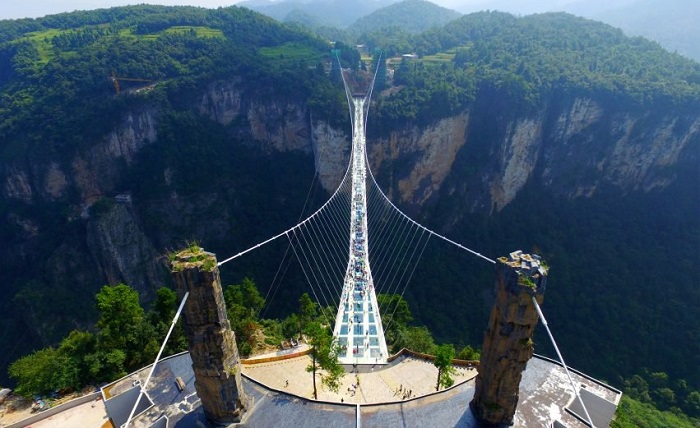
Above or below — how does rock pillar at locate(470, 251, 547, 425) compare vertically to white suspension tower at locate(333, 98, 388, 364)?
above

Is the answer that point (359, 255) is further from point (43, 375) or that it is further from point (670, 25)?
point (670, 25)

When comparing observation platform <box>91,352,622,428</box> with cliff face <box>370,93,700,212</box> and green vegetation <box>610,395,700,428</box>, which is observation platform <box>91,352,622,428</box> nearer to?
green vegetation <box>610,395,700,428</box>

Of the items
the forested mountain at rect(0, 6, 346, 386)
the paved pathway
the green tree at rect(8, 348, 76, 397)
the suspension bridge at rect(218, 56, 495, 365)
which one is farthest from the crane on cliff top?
the paved pathway

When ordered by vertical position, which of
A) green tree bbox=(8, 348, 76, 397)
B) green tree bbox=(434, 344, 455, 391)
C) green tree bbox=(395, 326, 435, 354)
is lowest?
green tree bbox=(395, 326, 435, 354)

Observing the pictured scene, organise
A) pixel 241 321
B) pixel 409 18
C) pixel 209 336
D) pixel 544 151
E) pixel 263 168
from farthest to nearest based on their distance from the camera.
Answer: pixel 409 18 → pixel 544 151 → pixel 263 168 → pixel 241 321 → pixel 209 336

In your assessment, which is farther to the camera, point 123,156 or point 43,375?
point 123,156

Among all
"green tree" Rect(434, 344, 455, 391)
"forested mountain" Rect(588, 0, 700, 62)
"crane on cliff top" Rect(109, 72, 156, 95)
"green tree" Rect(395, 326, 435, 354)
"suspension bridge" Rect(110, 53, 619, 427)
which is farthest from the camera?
"forested mountain" Rect(588, 0, 700, 62)

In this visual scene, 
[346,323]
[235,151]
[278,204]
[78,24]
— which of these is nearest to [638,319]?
[346,323]

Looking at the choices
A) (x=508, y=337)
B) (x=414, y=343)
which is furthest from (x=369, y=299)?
(x=508, y=337)
